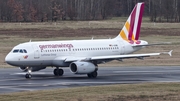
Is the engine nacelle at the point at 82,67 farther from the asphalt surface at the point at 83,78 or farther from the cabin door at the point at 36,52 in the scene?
the cabin door at the point at 36,52

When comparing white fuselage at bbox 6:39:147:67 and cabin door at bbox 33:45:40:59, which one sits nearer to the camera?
white fuselage at bbox 6:39:147:67

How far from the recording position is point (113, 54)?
40625 mm

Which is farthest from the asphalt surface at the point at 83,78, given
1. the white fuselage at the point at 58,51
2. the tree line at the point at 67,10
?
the tree line at the point at 67,10

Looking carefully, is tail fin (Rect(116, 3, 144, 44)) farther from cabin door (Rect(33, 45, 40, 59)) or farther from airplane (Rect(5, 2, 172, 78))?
cabin door (Rect(33, 45, 40, 59))

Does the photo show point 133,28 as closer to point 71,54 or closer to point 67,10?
point 71,54

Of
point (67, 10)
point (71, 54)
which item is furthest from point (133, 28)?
point (67, 10)

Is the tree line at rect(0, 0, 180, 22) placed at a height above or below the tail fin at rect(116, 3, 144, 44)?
below

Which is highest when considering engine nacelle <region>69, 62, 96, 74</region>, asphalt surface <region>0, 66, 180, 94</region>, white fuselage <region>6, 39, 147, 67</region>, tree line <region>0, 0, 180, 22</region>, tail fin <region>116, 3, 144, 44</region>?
tail fin <region>116, 3, 144, 44</region>

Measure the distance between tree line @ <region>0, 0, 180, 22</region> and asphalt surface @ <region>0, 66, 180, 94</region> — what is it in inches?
2759

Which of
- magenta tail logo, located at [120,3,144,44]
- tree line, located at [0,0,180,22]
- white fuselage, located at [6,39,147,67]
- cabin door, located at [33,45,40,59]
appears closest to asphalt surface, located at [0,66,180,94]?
white fuselage, located at [6,39,147,67]

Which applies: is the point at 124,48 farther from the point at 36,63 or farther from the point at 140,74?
the point at 36,63

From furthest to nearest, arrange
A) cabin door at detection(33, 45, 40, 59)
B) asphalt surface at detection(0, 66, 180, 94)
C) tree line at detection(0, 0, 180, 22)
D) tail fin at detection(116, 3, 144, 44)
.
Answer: tree line at detection(0, 0, 180, 22), tail fin at detection(116, 3, 144, 44), cabin door at detection(33, 45, 40, 59), asphalt surface at detection(0, 66, 180, 94)

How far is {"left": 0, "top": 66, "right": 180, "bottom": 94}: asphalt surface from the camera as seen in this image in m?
32.0

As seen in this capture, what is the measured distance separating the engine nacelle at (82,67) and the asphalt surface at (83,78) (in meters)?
0.50
